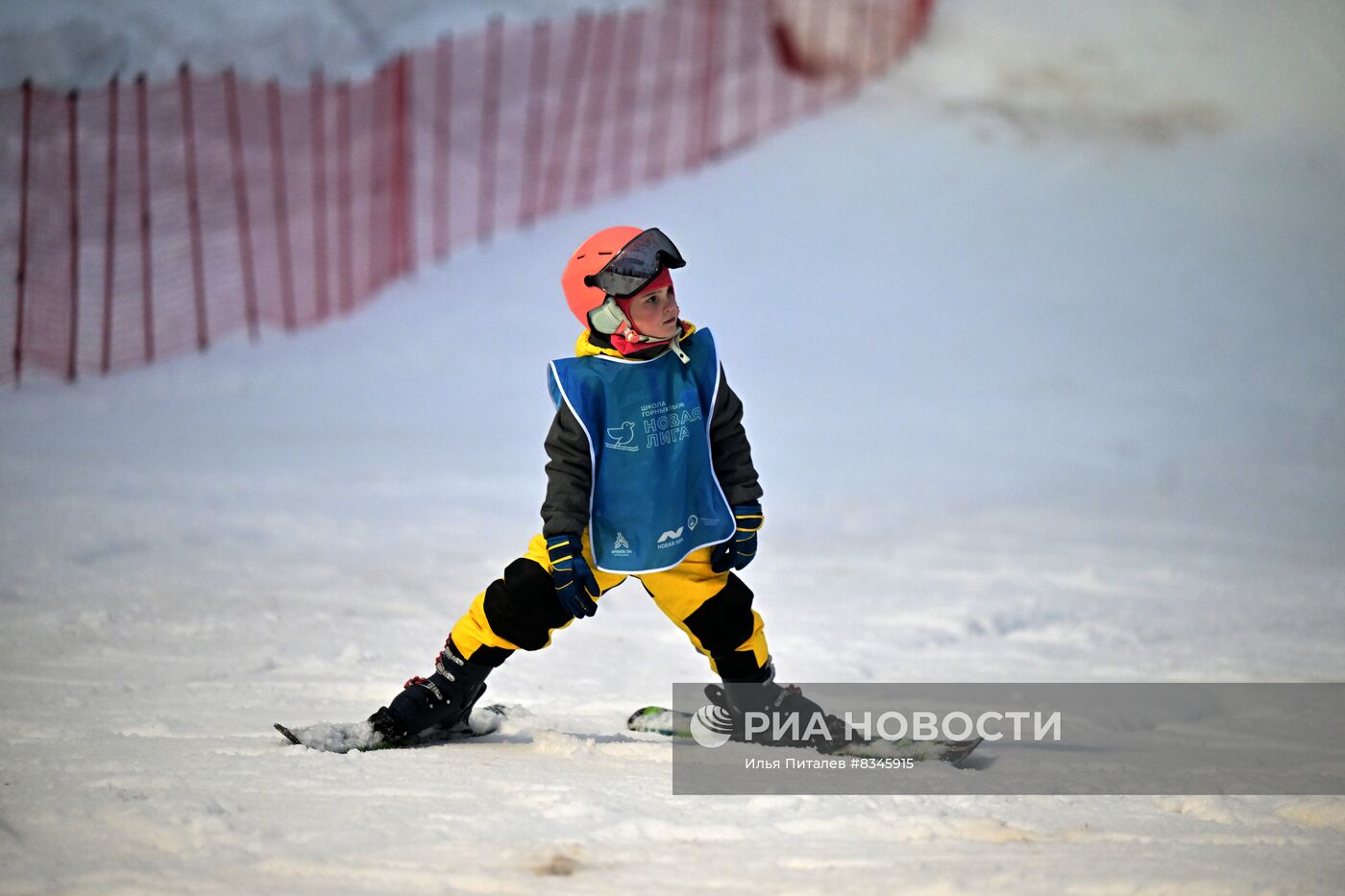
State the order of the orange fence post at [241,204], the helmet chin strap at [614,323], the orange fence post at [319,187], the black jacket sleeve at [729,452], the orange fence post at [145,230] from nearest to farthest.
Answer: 1. the helmet chin strap at [614,323]
2. the black jacket sleeve at [729,452]
3. the orange fence post at [145,230]
4. the orange fence post at [241,204]
5. the orange fence post at [319,187]

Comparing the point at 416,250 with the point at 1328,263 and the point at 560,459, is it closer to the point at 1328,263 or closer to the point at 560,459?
the point at 1328,263

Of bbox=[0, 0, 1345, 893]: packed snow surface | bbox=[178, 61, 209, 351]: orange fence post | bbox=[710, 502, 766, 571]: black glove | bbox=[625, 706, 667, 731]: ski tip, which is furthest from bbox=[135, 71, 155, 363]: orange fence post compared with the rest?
bbox=[710, 502, 766, 571]: black glove

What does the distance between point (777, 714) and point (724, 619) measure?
0.35 m

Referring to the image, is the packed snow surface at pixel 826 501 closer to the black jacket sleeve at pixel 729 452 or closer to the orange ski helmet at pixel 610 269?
the black jacket sleeve at pixel 729 452

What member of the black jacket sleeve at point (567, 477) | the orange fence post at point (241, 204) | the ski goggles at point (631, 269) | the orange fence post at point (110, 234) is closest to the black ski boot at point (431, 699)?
the black jacket sleeve at point (567, 477)

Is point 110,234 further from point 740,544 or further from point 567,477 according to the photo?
point 740,544

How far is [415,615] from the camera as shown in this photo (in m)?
5.66

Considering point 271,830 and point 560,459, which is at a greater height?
point 560,459

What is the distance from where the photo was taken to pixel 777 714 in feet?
12.6

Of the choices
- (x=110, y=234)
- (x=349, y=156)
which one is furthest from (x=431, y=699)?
(x=349, y=156)

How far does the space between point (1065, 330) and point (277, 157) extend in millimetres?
7099

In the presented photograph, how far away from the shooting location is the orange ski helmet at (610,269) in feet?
11.6

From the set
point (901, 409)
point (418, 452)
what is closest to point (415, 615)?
point (418, 452)

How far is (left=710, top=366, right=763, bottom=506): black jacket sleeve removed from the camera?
369 cm
